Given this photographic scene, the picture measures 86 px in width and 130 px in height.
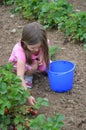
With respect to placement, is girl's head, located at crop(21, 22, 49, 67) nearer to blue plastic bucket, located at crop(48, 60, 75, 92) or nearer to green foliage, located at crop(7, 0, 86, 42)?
blue plastic bucket, located at crop(48, 60, 75, 92)

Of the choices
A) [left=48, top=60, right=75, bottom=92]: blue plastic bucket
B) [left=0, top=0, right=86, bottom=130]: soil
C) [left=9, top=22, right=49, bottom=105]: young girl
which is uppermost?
[left=9, top=22, right=49, bottom=105]: young girl

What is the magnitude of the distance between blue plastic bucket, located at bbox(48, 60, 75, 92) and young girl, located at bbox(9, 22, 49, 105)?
0.40 ft

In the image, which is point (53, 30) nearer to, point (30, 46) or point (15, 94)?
point (30, 46)

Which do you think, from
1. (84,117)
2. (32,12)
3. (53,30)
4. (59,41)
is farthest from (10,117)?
(32,12)

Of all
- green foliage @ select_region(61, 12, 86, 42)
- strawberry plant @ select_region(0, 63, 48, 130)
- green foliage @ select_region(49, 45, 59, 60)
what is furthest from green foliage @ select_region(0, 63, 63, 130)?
green foliage @ select_region(61, 12, 86, 42)

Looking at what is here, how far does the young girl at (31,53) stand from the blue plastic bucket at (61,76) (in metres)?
0.12

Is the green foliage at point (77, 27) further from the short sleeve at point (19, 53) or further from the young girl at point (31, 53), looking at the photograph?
the short sleeve at point (19, 53)

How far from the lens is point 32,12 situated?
18.1 feet

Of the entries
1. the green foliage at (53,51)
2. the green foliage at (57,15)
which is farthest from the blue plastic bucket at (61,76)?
the green foliage at (57,15)

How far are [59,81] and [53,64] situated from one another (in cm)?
25

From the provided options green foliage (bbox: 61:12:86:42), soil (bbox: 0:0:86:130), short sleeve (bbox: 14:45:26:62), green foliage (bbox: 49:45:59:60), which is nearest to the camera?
soil (bbox: 0:0:86:130)

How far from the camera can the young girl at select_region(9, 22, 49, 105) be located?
11.3ft

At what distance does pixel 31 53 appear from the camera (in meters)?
3.66

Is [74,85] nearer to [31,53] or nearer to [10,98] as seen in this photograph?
[31,53]
